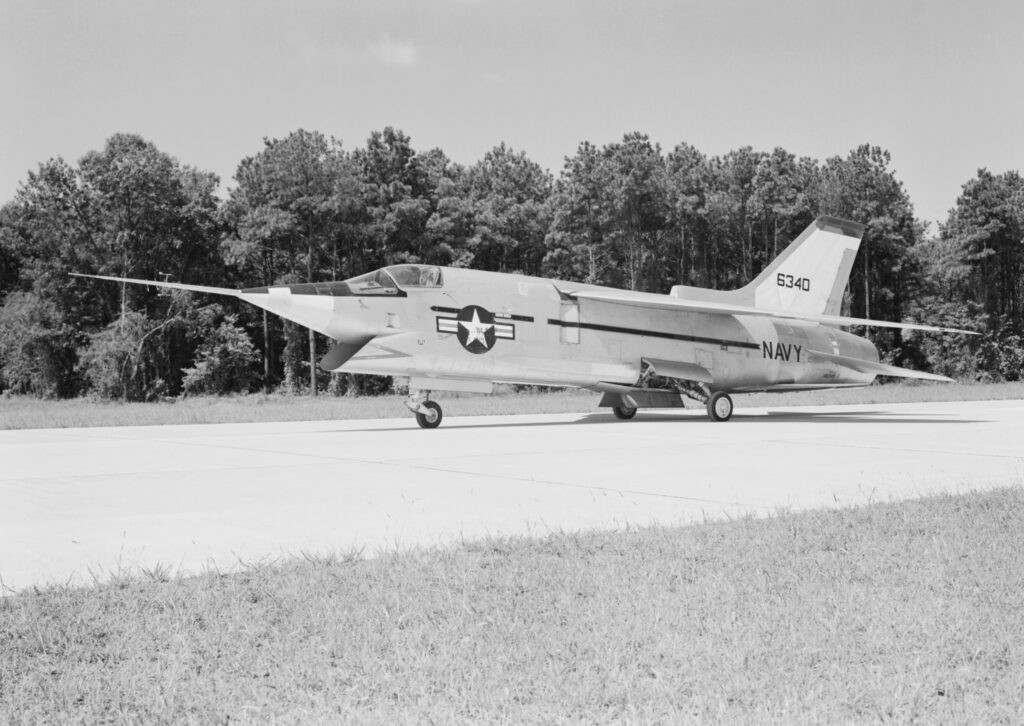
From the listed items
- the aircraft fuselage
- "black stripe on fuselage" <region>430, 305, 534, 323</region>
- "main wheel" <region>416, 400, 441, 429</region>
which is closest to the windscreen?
the aircraft fuselage

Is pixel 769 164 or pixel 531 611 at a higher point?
pixel 769 164

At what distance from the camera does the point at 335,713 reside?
10.1 ft

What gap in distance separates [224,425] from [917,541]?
14.5m

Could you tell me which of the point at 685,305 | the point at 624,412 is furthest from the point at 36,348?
the point at 685,305

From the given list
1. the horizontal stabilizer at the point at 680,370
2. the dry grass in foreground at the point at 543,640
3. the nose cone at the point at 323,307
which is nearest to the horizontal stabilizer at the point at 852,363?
the horizontal stabilizer at the point at 680,370

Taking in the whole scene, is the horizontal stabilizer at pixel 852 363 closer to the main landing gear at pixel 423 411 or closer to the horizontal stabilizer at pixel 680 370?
the horizontal stabilizer at pixel 680 370

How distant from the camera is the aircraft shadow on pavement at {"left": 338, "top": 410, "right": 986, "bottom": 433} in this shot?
17.3 meters

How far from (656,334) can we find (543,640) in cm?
1590

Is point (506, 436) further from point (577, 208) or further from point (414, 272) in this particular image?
point (577, 208)

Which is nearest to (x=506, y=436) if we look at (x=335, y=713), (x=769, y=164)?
(x=335, y=713)

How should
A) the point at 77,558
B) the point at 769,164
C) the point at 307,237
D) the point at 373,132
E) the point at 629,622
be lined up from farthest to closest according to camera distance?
the point at 769,164 → the point at 373,132 → the point at 307,237 → the point at 77,558 → the point at 629,622

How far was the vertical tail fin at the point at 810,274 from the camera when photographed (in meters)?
21.8

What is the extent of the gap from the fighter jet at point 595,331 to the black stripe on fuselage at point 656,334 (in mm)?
27

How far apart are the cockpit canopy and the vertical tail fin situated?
7823mm
